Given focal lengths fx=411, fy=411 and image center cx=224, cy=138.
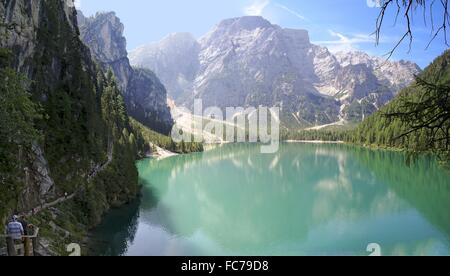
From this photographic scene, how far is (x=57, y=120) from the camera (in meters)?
46.6

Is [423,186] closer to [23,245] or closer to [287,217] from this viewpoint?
[287,217]

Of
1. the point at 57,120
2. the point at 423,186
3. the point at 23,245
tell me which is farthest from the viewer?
the point at 423,186

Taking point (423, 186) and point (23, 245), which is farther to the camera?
point (423, 186)

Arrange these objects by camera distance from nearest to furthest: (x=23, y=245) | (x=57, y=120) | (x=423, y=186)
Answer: (x=23, y=245), (x=57, y=120), (x=423, y=186)

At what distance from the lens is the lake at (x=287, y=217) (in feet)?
140

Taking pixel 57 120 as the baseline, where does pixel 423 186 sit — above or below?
below

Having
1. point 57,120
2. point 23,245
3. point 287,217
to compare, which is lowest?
point 287,217

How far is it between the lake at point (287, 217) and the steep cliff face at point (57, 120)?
17.1 ft

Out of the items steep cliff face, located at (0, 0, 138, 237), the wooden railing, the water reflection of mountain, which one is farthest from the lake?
the wooden railing

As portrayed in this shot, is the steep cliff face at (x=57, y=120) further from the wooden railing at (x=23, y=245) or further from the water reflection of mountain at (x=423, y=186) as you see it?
the water reflection of mountain at (x=423, y=186)

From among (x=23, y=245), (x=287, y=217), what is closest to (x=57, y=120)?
(x=287, y=217)

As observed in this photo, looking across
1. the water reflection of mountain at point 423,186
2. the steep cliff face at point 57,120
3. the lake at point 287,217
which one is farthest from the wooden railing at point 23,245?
the water reflection of mountain at point 423,186

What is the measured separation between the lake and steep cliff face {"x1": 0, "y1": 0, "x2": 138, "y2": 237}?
17.1 ft

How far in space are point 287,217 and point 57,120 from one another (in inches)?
1307
